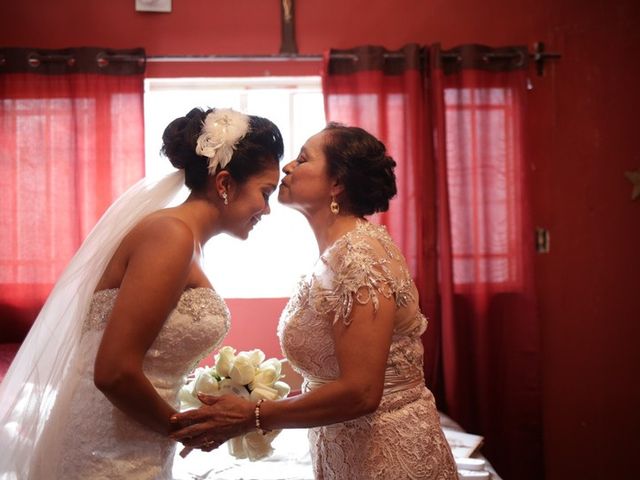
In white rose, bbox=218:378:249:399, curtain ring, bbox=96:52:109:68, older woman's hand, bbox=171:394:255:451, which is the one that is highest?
curtain ring, bbox=96:52:109:68

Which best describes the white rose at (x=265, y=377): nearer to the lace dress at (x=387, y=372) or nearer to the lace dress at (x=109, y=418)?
the lace dress at (x=387, y=372)

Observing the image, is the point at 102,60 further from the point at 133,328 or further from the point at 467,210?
the point at 133,328

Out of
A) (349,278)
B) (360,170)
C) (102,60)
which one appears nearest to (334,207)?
(360,170)

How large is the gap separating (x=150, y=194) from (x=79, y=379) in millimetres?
555

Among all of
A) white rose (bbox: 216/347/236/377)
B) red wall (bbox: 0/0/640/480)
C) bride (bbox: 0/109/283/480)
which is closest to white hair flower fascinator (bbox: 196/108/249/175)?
bride (bbox: 0/109/283/480)

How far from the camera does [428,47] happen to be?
3.53m

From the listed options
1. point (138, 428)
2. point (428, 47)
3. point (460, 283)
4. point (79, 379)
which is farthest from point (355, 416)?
point (428, 47)

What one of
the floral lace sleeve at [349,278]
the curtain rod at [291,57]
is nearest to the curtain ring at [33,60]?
the curtain rod at [291,57]

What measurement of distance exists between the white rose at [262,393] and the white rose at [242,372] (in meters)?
0.04

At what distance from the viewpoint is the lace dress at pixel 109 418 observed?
160 cm

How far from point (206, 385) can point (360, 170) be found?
2.47 feet

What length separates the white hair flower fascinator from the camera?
1778 millimetres

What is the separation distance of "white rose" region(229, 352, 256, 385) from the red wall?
2.37m

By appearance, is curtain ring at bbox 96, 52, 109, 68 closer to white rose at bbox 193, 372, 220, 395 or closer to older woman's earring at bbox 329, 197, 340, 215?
older woman's earring at bbox 329, 197, 340, 215
